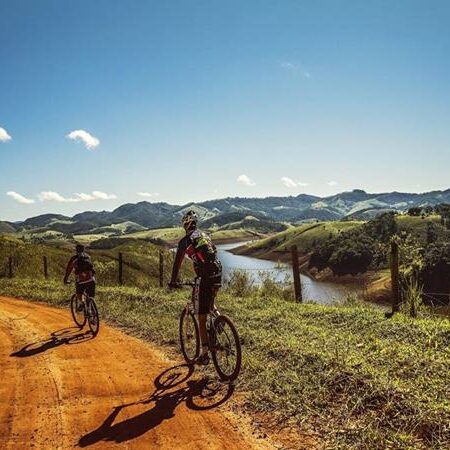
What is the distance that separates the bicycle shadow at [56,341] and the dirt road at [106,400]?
34 mm

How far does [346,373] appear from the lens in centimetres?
709

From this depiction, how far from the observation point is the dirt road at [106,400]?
19.1 feet

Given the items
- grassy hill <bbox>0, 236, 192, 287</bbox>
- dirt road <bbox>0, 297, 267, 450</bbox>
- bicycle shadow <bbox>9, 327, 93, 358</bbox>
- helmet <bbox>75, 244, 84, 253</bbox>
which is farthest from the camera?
grassy hill <bbox>0, 236, 192, 287</bbox>

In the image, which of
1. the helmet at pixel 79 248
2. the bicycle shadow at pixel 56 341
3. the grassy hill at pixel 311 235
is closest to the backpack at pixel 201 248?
the bicycle shadow at pixel 56 341

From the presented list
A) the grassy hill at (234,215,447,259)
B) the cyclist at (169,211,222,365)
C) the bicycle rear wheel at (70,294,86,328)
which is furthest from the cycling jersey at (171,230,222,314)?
the grassy hill at (234,215,447,259)

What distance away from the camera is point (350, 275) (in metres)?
89.2

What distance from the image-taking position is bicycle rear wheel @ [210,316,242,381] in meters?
7.56

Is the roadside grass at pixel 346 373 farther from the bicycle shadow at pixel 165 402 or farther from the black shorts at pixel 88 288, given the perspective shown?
the black shorts at pixel 88 288

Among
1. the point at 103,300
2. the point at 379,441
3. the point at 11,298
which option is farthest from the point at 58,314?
the point at 379,441

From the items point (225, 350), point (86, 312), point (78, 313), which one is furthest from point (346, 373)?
point (78, 313)

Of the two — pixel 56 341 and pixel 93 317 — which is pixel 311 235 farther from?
pixel 56 341

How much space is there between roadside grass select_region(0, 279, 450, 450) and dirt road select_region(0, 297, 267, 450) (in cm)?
77

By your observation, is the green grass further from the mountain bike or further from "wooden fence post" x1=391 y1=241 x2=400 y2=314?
the mountain bike

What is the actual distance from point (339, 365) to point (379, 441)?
2.26m
